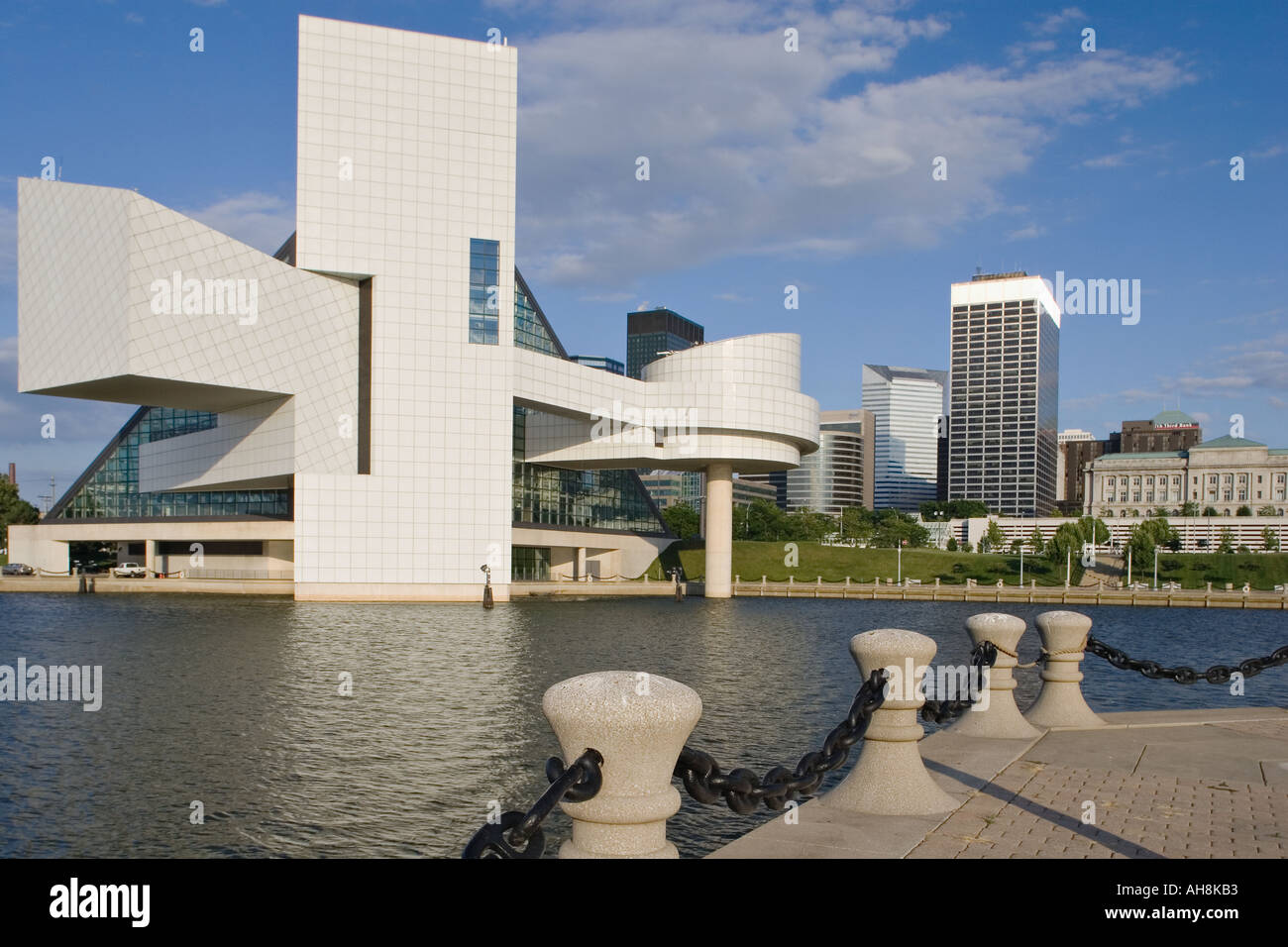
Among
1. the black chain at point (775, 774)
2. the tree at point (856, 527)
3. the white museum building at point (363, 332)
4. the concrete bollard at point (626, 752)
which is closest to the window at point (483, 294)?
the white museum building at point (363, 332)

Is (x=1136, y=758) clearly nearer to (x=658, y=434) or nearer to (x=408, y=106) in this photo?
(x=408, y=106)

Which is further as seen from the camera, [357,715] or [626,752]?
[357,715]

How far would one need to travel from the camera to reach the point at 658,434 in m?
66.8

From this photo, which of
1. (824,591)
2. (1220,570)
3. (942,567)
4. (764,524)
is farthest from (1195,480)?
(824,591)

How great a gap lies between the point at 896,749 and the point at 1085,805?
155 centimetres

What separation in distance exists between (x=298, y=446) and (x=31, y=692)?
32.8 metres

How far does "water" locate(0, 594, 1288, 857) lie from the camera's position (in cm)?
1190

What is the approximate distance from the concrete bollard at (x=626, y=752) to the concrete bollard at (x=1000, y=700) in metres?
6.77

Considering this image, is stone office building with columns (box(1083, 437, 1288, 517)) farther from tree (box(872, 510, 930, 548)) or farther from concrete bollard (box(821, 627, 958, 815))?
concrete bollard (box(821, 627, 958, 815))

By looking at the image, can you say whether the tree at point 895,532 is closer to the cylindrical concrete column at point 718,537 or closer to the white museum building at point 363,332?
the cylindrical concrete column at point 718,537

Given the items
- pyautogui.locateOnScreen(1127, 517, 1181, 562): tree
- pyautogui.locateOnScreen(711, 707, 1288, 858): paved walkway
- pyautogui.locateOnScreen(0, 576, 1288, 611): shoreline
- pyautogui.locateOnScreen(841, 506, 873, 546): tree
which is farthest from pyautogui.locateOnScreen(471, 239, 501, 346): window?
pyautogui.locateOnScreen(841, 506, 873, 546): tree

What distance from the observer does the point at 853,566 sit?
308 ft

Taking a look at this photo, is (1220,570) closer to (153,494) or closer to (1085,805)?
(153,494)

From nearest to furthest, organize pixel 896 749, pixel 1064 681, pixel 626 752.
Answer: pixel 626 752
pixel 896 749
pixel 1064 681
